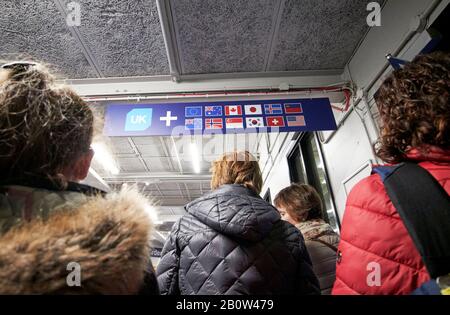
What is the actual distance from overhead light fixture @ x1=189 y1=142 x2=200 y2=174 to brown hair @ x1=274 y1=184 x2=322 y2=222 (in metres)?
3.61

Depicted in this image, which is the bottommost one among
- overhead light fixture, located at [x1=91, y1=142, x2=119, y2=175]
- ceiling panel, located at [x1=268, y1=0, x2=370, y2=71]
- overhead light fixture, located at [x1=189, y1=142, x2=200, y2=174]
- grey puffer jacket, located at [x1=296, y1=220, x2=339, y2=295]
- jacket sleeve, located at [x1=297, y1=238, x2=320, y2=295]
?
jacket sleeve, located at [x1=297, y1=238, x2=320, y2=295]

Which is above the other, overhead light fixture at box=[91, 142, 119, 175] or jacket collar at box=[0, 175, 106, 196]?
overhead light fixture at box=[91, 142, 119, 175]

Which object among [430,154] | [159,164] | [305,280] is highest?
[159,164]

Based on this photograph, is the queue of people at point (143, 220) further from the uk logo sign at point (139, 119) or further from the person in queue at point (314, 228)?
the uk logo sign at point (139, 119)

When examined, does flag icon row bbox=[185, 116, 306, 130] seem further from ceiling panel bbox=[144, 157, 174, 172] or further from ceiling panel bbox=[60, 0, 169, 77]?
ceiling panel bbox=[144, 157, 174, 172]

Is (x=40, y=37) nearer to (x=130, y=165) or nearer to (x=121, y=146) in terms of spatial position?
(x=121, y=146)

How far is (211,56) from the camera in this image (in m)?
2.77

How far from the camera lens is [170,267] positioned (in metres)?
1.20

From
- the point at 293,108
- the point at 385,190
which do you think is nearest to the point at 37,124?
the point at 385,190

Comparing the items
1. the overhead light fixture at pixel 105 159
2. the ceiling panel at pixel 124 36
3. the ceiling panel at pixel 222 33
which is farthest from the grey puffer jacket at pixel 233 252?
the overhead light fixture at pixel 105 159

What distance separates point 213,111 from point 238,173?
1.52 metres

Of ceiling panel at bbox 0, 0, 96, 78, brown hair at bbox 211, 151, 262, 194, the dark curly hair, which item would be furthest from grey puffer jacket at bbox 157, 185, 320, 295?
ceiling panel at bbox 0, 0, 96, 78

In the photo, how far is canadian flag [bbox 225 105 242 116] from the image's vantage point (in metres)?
2.77

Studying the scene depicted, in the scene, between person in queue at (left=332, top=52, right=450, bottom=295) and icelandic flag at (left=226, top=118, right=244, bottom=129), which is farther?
icelandic flag at (left=226, top=118, right=244, bottom=129)
